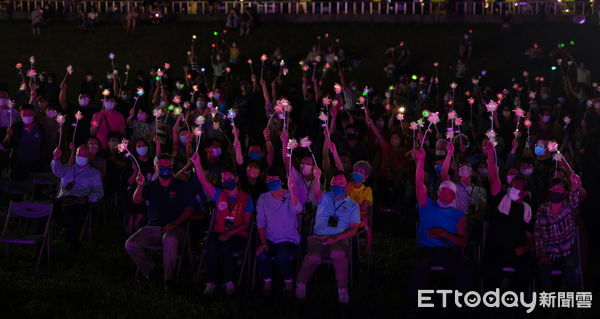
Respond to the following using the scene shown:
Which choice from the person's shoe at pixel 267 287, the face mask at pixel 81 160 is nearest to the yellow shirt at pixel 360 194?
the person's shoe at pixel 267 287

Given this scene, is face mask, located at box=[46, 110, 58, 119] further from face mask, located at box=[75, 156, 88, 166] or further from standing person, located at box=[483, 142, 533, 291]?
standing person, located at box=[483, 142, 533, 291]

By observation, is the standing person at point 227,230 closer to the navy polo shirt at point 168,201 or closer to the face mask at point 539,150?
the navy polo shirt at point 168,201

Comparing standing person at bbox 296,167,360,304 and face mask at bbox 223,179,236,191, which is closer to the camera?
standing person at bbox 296,167,360,304

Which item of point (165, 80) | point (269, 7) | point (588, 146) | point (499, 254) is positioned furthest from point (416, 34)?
point (499, 254)

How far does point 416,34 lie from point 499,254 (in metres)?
19.4

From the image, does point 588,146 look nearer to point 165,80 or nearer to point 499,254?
A: point 499,254

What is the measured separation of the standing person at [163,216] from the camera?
8.52 meters

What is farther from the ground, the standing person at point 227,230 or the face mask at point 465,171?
the face mask at point 465,171

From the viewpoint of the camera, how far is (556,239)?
25.9 ft

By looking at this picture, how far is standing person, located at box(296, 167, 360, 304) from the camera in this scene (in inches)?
314

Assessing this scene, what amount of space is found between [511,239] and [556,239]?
46 cm

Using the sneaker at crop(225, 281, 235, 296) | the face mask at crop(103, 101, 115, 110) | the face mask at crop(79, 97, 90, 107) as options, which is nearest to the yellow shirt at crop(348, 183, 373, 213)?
the sneaker at crop(225, 281, 235, 296)

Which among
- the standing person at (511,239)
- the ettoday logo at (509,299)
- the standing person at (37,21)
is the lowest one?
the ettoday logo at (509,299)

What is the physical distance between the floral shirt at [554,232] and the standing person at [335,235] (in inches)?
76.5
